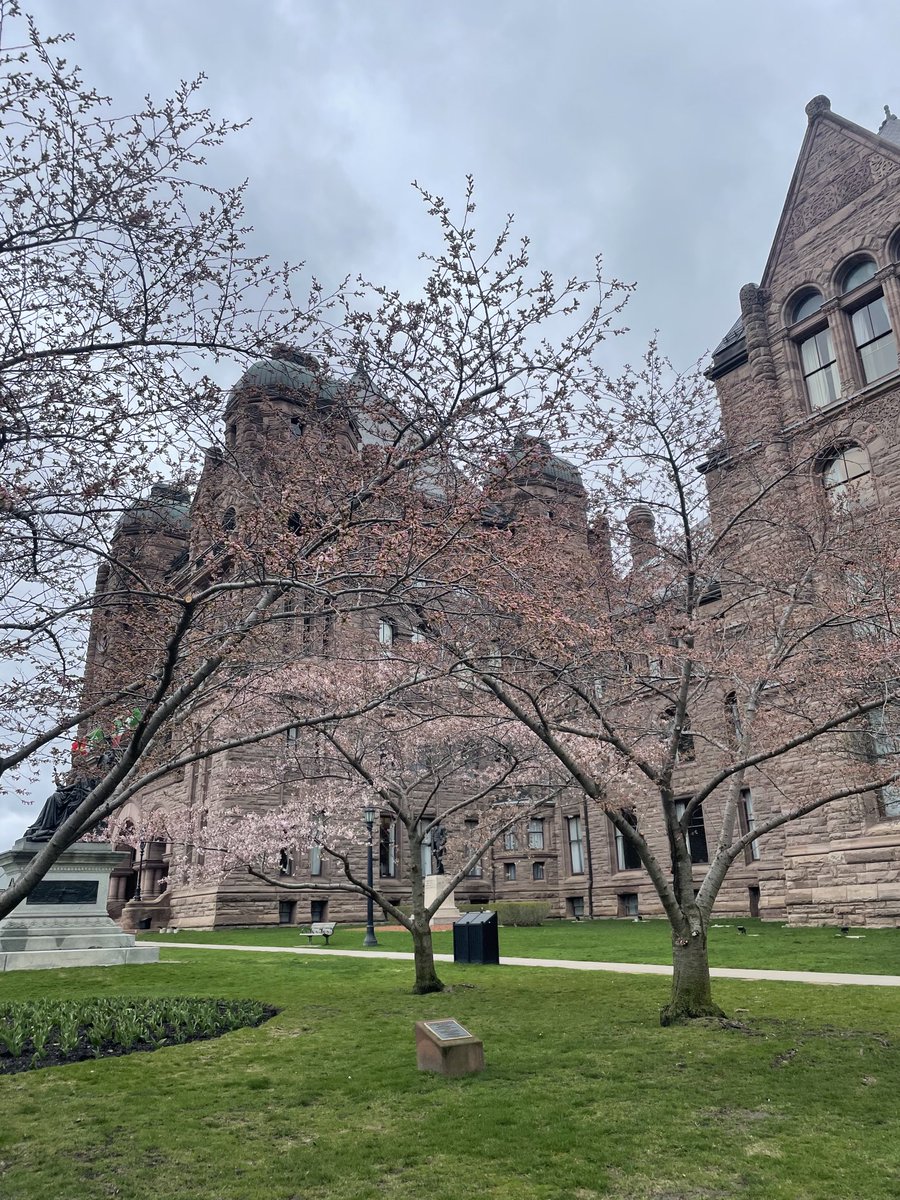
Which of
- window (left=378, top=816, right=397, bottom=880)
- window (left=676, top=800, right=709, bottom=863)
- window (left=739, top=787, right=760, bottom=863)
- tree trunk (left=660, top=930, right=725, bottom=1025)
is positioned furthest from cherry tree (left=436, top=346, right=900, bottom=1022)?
window (left=378, top=816, right=397, bottom=880)

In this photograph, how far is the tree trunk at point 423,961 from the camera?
1442cm

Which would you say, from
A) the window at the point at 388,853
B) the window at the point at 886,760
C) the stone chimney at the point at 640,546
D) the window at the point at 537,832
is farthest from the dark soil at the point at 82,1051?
Result: the window at the point at 537,832

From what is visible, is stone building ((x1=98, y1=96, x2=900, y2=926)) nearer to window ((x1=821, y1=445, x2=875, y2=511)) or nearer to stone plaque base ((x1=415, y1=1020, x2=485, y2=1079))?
window ((x1=821, y1=445, x2=875, y2=511))

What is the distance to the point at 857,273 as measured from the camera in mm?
27469

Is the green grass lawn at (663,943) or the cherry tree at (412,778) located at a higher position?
the cherry tree at (412,778)

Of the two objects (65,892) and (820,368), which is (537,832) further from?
(65,892)

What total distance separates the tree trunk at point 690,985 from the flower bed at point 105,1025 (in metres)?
5.76

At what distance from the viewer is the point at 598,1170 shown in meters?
6.01

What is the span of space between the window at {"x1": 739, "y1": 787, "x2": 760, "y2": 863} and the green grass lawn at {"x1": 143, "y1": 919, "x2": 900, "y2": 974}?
322 cm

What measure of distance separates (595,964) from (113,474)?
15.7m

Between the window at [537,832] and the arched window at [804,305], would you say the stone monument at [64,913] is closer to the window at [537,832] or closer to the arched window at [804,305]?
the window at [537,832]

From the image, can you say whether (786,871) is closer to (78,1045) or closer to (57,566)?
(78,1045)

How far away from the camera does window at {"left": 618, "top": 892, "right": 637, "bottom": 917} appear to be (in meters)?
37.7

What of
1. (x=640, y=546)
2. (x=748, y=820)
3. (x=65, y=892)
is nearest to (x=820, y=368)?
(x=640, y=546)
